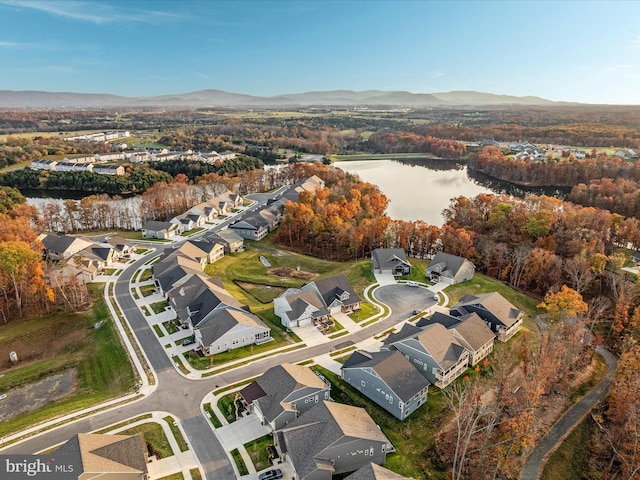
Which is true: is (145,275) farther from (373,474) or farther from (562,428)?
(562,428)

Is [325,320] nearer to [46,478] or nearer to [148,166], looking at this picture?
[46,478]

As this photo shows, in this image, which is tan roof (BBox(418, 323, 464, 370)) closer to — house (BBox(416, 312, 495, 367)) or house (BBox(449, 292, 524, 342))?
house (BBox(416, 312, 495, 367))

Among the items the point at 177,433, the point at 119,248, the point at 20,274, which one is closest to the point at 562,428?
the point at 177,433

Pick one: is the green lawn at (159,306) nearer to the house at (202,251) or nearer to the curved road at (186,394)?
the curved road at (186,394)

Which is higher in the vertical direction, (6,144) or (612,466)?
(6,144)

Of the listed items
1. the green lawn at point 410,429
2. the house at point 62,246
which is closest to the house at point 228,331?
the green lawn at point 410,429

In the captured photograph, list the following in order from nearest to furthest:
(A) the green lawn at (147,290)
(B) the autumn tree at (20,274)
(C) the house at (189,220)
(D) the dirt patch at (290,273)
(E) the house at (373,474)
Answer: (E) the house at (373,474)
(B) the autumn tree at (20,274)
(A) the green lawn at (147,290)
(D) the dirt patch at (290,273)
(C) the house at (189,220)

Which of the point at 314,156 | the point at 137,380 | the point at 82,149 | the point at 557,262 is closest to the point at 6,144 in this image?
the point at 82,149
